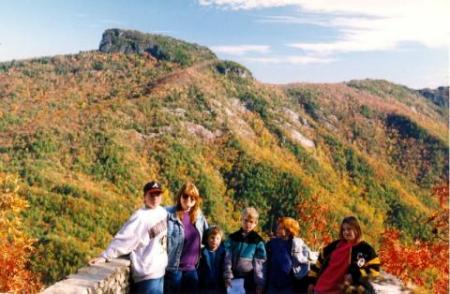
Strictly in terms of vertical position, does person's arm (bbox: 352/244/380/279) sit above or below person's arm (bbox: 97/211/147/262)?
below

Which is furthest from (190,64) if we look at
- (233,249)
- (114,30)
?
(233,249)

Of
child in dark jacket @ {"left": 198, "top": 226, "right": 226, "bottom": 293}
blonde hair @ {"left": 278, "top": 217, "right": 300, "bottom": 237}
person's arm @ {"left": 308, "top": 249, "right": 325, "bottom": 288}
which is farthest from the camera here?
child in dark jacket @ {"left": 198, "top": 226, "right": 226, "bottom": 293}

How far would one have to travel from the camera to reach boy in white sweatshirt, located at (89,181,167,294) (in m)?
6.67

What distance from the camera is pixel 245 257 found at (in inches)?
296

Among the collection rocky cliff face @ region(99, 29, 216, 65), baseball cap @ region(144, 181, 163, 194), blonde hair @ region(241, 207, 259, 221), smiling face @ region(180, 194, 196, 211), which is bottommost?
blonde hair @ region(241, 207, 259, 221)

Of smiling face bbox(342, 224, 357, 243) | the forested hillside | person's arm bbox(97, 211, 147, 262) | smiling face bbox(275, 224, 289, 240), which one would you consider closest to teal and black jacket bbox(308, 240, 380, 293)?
smiling face bbox(342, 224, 357, 243)

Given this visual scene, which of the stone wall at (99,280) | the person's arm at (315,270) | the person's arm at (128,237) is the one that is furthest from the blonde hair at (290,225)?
the stone wall at (99,280)

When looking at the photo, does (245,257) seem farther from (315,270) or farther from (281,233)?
(315,270)

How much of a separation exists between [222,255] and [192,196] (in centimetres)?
111

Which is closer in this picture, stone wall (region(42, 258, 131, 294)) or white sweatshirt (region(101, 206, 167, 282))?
stone wall (region(42, 258, 131, 294))

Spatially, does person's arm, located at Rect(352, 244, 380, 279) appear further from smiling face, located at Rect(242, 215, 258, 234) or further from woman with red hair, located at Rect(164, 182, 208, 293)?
woman with red hair, located at Rect(164, 182, 208, 293)

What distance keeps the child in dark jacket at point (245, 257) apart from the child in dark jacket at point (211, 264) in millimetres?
136

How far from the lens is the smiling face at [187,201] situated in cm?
711

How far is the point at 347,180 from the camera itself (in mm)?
116938
